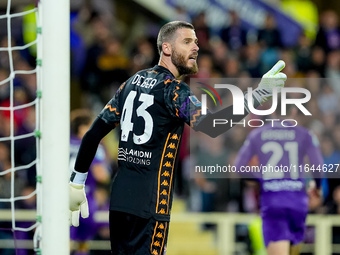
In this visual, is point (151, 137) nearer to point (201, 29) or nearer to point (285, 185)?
point (285, 185)

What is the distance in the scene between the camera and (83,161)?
16.8ft

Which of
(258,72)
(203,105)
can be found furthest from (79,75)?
(203,105)

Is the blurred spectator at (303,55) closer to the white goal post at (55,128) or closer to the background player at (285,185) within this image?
the background player at (285,185)

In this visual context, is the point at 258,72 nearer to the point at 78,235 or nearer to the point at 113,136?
the point at 113,136

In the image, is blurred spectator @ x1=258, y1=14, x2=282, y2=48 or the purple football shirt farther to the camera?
blurred spectator @ x1=258, y1=14, x2=282, y2=48

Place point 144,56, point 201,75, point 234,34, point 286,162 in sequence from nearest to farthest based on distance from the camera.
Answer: point 286,162 → point 201,75 → point 144,56 → point 234,34

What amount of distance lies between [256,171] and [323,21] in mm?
5176

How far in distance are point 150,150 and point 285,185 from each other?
8.59ft

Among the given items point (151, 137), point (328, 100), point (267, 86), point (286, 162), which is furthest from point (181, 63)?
point (328, 100)

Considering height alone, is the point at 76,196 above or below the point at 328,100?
below

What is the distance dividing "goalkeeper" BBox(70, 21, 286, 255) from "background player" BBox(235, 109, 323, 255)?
2370 millimetres

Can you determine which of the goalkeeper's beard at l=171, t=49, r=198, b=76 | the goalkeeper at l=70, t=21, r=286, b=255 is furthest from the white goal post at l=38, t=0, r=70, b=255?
the goalkeeper's beard at l=171, t=49, r=198, b=76

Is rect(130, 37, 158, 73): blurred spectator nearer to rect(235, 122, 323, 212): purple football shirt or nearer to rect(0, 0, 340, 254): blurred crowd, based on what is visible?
rect(0, 0, 340, 254): blurred crowd

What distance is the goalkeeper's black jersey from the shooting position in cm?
484
